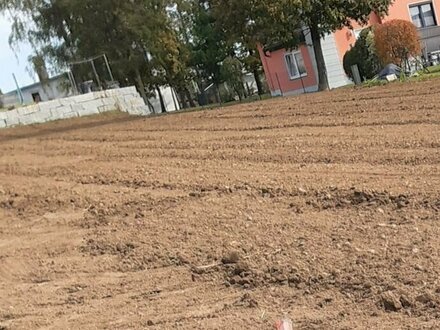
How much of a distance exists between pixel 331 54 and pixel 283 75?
3.99 m

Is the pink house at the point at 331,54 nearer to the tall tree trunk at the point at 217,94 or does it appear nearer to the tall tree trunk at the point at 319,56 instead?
the tall tree trunk at the point at 217,94

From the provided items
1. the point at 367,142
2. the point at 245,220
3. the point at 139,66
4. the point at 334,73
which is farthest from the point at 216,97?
the point at 245,220

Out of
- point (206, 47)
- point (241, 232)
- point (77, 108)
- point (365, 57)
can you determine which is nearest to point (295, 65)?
point (365, 57)

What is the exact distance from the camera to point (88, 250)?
679cm

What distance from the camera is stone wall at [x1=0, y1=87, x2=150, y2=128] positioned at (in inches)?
824

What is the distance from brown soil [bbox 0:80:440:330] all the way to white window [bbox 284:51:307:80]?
86.0 ft

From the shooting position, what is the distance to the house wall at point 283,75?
3738cm

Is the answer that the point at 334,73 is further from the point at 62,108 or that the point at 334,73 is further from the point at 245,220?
the point at 245,220

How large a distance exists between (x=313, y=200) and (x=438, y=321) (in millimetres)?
2942

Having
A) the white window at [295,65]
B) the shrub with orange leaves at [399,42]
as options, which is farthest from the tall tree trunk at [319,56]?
the white window at [295,65]

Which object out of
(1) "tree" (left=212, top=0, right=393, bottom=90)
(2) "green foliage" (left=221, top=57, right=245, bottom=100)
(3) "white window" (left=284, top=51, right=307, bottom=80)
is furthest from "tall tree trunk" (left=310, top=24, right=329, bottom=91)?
(2) "green foliage" (left=221, top=57, right=245, bottom=100)

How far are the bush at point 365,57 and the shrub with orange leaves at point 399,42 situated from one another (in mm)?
2242

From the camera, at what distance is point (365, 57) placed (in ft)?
94.8

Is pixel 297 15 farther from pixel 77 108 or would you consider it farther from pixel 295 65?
pixel 295 65
